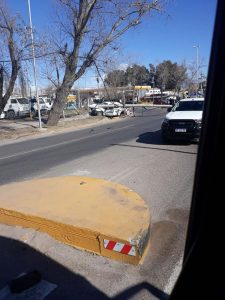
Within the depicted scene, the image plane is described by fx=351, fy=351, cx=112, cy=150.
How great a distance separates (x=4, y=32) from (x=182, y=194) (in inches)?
857

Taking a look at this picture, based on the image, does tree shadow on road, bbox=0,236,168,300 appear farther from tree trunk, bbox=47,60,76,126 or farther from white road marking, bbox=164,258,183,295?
tree trunk, bbox=47,60,76,126

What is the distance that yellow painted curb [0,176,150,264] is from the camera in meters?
4.00

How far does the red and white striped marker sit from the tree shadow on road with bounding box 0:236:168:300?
1.44 ft

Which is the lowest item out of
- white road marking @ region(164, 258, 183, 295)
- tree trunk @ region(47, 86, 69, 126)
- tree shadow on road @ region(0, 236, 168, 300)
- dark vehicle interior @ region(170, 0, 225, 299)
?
tree trunk @ region(47, 86, 69, 126)

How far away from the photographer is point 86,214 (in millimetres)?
4699

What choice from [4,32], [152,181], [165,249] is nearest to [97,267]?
[165,249]

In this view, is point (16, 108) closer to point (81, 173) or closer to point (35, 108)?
point (35, 108)

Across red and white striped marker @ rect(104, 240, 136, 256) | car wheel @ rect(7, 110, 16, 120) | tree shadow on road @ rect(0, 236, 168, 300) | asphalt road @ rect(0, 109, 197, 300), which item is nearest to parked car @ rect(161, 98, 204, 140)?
asphalt road @ rect(0, 109, 197, 300)

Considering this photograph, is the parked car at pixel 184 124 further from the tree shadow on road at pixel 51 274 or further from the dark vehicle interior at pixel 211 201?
the dark vehicle interior at pixel 211 201

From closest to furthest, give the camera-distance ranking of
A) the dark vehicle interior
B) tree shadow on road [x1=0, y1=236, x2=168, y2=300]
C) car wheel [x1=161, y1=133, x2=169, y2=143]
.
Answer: the dark vehicle interior
tree shadow on road [x1=0, y1=236, x2=168, y2=300]
car wheel [x1=161, y1=133, x2=169, y2=143]

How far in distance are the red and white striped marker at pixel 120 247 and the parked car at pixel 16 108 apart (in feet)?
117

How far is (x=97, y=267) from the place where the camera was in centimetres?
382

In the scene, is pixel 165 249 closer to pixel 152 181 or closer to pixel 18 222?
pixel 18 222

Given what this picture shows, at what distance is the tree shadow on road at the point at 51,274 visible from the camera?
333 cm
